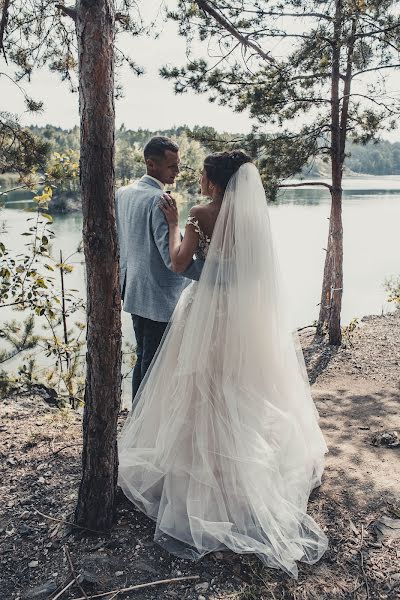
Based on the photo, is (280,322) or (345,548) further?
(280,322)

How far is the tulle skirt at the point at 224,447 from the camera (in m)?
2.32

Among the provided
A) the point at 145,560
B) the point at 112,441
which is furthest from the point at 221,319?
the point at 145,560

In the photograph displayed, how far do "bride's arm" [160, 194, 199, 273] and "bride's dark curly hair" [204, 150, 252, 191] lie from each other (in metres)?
0.27

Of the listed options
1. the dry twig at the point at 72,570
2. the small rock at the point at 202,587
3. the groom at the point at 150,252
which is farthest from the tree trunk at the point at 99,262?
the groom at the point at 150,252

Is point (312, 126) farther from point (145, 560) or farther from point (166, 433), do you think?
point (145, 560)

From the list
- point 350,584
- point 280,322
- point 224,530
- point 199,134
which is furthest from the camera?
point 199,134

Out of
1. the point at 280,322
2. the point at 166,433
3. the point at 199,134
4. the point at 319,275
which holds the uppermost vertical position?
the point at 199,134

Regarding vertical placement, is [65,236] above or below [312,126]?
below

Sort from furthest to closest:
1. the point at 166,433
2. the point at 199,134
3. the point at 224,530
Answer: the point at 199,134 → the point at 166,433 → the point at 224,530

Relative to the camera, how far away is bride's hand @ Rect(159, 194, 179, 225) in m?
2.75

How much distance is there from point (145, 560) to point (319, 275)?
17400 mm

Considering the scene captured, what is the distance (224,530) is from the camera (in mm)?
2303

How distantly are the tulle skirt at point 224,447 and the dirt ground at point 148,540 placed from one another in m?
0.08

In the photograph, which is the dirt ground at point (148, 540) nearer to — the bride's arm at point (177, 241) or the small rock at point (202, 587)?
the small rock at point (202, 587)
